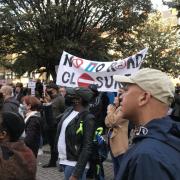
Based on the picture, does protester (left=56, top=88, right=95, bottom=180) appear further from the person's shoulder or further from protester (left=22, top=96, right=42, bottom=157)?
the person's shoulder

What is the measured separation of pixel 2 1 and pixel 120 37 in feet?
26.8

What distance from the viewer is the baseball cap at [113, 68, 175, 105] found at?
229 cm

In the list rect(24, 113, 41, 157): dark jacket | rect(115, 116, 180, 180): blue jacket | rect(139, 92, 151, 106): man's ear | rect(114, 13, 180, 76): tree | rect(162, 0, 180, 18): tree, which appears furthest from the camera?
rect(114, 13, 180, 76): tree

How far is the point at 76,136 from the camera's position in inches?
201

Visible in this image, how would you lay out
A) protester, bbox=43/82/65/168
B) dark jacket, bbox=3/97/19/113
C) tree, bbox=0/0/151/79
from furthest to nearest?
tree, bbox=0/0/151/79, protester, bbox=43/82/65/168, dark jacket, bbox=3/97/19/113

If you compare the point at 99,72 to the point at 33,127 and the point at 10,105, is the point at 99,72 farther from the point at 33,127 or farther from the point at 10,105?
the point at 33,127

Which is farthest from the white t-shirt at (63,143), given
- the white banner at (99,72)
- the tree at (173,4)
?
the tree at (173,4)

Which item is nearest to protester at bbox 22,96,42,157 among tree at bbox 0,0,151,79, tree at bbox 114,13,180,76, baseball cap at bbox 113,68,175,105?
baseball cap at bbox 113,68,175,105

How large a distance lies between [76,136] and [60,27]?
2568 cm

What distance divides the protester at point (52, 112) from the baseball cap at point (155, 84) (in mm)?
6812

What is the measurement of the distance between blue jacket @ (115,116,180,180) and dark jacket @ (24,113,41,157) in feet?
12.4

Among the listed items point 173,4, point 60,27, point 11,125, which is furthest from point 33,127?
point 60,27

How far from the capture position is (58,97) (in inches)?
416

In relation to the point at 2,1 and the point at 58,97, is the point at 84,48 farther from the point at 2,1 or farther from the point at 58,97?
the point at 58,97
